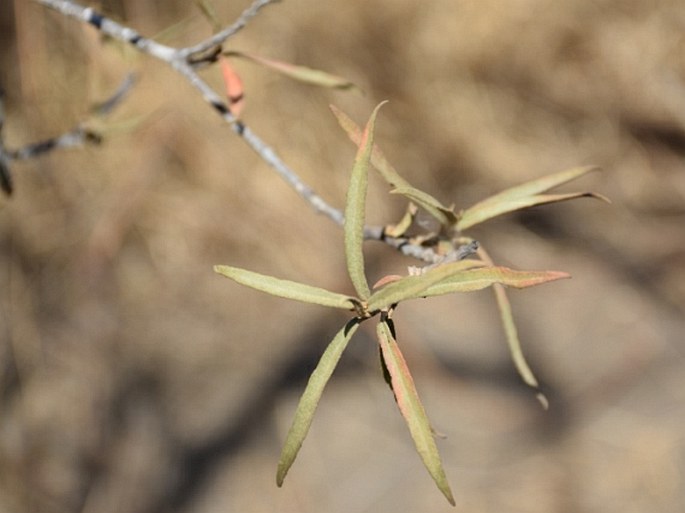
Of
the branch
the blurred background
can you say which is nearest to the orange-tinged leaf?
the branch

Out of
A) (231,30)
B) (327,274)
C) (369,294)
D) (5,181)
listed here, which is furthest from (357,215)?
(327,274)

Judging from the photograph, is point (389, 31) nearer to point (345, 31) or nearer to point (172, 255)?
point (345, 31)

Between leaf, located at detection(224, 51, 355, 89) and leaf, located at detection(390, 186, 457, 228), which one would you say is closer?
leaf, located at detection(390, 186, 457, 228)

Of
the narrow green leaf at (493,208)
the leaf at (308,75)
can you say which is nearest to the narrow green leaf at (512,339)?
the narrow green leaf at (493,208)

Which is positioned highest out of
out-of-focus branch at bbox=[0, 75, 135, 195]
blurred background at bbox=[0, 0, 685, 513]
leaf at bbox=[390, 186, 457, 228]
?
leaf at bbox=[390, 186, 457, 228]

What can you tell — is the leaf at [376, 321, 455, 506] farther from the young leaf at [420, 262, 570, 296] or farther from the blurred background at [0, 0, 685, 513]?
the blurred background at [0, 0, 685, 513]

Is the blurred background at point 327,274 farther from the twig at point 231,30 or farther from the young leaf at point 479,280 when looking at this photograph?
the young leaf at point 479,280
